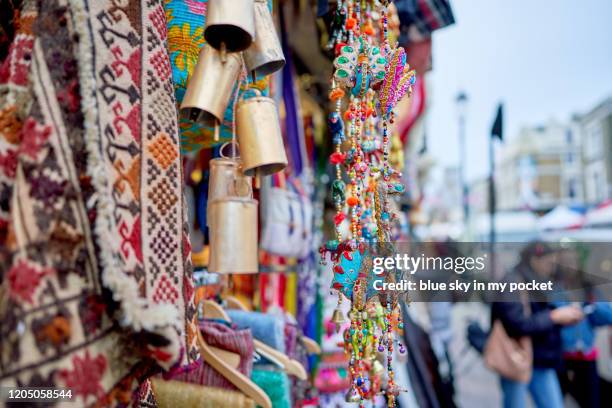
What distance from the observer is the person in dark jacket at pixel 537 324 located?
10.7 ft

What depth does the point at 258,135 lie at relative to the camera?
0.92 metres

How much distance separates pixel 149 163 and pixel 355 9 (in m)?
0.99

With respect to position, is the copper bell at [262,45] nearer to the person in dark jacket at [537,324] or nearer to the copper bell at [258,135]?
the copper bell at [258,135]

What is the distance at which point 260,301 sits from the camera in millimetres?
2576

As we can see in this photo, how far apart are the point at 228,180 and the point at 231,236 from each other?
0.50 feet

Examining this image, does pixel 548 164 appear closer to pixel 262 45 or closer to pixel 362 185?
pixel 362 185

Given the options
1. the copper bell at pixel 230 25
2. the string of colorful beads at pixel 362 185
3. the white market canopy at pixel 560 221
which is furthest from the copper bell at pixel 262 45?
the white market canopy at pixel 560 221

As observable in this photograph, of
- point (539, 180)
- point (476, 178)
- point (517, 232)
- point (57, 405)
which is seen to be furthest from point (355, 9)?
point (476, 178)

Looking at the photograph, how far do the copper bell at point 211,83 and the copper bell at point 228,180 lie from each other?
117 mm

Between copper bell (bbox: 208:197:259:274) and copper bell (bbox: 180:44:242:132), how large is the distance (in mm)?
174

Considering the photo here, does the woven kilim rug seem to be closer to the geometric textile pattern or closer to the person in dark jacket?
the geometric textile pattern

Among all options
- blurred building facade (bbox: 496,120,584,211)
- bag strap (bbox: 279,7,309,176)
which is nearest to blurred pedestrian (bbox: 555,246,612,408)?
bag strap (bbox: 279,7,309,176)

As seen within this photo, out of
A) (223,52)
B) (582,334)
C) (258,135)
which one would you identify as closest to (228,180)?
(258,135)

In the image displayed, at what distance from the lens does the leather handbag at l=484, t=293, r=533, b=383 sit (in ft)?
10.8
